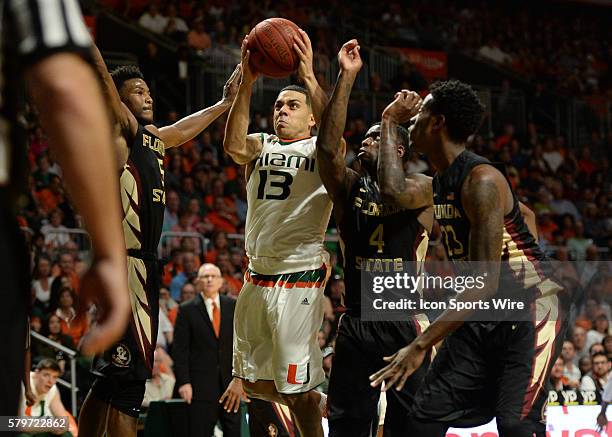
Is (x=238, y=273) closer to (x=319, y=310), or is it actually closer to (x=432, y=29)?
(x=319, y=310)

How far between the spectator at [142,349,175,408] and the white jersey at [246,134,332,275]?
379cm

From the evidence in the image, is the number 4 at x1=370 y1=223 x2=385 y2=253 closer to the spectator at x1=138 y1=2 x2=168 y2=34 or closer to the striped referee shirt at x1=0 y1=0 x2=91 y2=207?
the striped referee shirt at x1=0 y1=0 x2=91 y2=207

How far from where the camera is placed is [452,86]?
14.1 feet

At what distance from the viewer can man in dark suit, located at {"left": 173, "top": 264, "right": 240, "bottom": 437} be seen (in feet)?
26.2

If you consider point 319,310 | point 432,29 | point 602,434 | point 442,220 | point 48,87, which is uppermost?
point 432,29

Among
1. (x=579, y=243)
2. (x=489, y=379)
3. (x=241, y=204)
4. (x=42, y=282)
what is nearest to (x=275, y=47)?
(x=489, y=379)

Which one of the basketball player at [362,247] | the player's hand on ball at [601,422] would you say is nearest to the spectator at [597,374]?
the player's hand on ball at [601,422]

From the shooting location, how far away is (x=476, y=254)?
392 cm

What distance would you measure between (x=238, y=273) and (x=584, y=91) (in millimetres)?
11585

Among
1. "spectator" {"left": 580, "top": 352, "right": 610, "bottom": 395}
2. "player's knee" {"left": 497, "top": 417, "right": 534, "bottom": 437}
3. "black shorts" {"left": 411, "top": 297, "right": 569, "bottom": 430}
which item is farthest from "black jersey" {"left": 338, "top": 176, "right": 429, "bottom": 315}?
"spectator" {"left": 580, "top": 352, "right": 610, "bottom": 395}

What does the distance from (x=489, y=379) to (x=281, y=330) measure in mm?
1299

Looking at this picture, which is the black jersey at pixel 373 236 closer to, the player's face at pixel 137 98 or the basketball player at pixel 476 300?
the basketball player at pixel 476 300

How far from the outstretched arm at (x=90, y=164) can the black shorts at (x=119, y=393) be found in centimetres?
306

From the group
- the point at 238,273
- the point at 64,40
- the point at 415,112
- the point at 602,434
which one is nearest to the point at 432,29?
the point at 238,273
